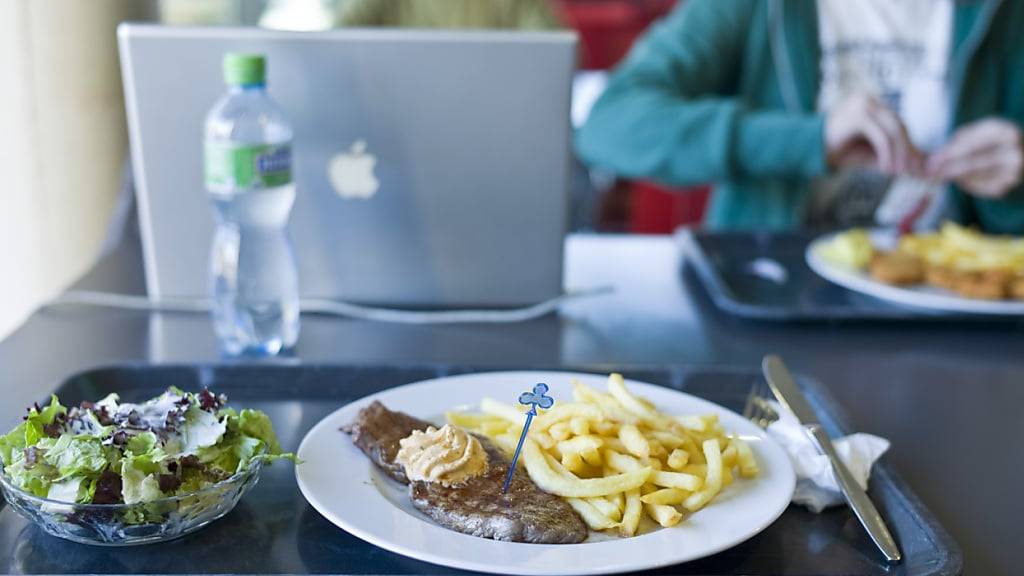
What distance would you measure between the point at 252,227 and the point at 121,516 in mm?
661

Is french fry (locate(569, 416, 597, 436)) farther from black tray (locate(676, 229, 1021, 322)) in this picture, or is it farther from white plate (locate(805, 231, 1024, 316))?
white plate (locate(805, 231, 1024, 316))

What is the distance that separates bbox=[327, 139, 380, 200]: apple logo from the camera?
1.32 meters

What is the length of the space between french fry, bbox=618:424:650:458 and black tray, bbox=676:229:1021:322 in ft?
1.92

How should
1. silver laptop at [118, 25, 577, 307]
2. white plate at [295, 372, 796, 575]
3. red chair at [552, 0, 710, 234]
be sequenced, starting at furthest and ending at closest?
red chair at [552, 0, 710, 234] → silver laptop at [118, 25, 577, 307] → white plate at [295, 372, 796, 575]

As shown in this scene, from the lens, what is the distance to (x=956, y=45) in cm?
231

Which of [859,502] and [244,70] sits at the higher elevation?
[244,70]

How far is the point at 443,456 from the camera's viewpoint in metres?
0.79

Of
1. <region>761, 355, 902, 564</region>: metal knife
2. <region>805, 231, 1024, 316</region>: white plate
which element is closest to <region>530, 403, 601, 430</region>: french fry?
<region>761, 355, 902, 564</region>: metal knife

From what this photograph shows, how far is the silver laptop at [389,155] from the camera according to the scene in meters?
1.28

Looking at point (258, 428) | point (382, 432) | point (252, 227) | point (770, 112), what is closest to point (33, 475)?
point (258, 428)

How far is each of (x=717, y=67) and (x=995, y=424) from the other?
1499 millimetres

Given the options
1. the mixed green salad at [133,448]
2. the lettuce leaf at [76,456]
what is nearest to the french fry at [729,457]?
the mixed green salad at [133,448]

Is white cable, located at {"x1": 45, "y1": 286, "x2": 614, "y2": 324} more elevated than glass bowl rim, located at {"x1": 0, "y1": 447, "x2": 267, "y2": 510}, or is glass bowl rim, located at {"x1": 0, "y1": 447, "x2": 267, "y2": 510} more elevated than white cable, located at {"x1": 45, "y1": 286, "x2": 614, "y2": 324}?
glass bowl rim, located at {"x1": 0, "y1": 447, "x2": 267, "y2": 510}

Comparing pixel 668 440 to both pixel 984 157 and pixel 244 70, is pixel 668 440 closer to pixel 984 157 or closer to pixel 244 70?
pixel 244 70
